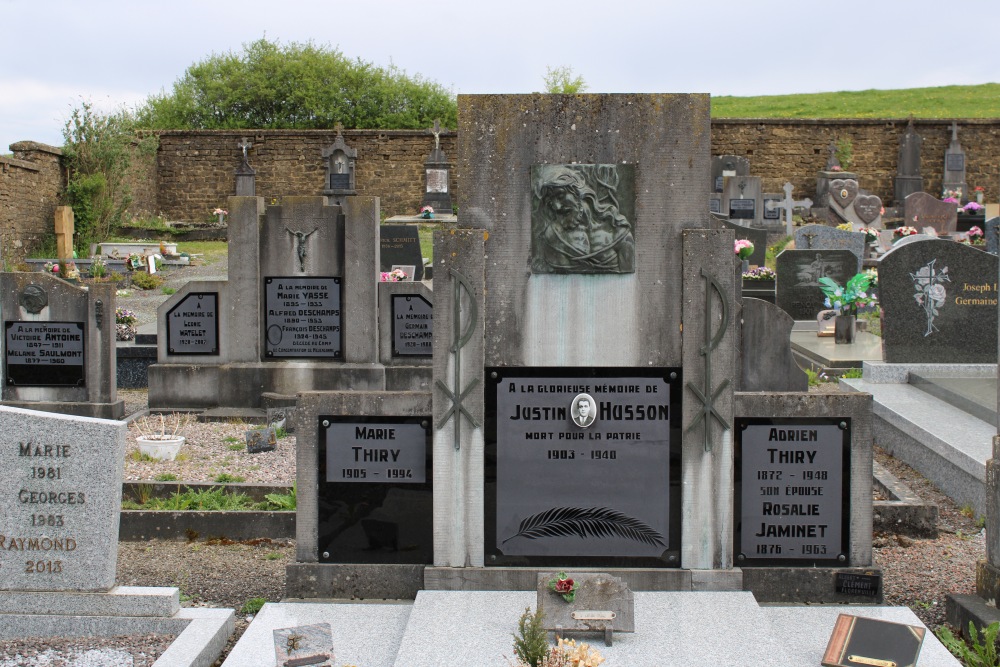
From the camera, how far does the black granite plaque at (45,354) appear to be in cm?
938

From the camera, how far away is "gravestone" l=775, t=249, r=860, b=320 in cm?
1461

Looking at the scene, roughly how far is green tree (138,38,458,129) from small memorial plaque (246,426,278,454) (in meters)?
35.4

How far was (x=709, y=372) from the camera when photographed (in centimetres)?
464

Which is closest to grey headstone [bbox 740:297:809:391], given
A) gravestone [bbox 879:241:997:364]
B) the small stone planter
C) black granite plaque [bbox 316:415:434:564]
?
gravestone [bbox 879:241:997:364]

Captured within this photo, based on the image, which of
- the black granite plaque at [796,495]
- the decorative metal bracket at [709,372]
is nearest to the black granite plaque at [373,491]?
the decorative metal bracket at [709,372]

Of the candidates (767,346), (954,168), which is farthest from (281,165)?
(767,346)

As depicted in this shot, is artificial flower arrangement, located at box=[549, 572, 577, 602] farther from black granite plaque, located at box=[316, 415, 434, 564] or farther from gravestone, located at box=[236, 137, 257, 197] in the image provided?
gravestone, located at box=[236, 137, 257, 197]

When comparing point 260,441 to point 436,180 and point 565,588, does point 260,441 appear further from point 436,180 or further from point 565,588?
point 436,180

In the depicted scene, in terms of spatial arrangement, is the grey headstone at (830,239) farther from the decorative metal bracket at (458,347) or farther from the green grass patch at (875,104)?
the green grass patch at (875,104)

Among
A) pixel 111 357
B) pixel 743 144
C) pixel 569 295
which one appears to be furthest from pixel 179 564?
pixel 743 144

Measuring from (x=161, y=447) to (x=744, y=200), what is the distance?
20429mm

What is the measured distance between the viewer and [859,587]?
191 inches

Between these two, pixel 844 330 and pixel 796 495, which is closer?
pixel 796 495

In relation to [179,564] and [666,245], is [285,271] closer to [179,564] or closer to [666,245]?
[179,564]
